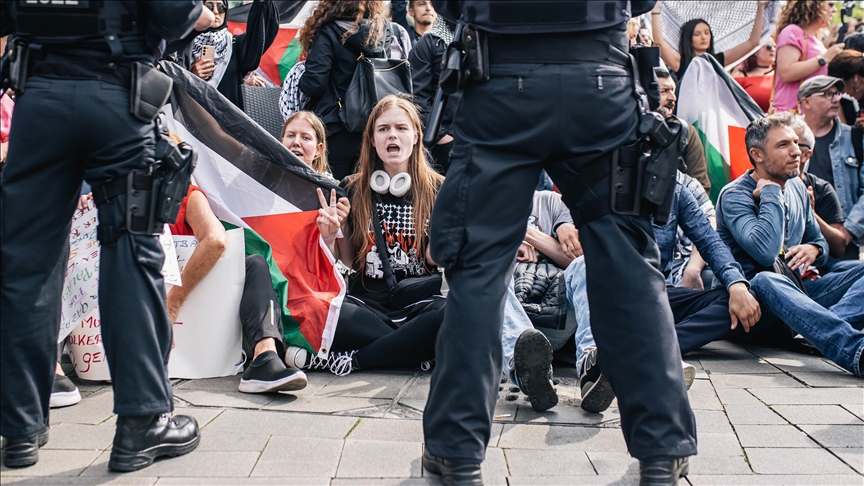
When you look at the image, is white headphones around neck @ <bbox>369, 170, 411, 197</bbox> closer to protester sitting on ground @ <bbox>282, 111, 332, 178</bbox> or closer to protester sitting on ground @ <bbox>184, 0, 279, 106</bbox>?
protester sitting on ground @ <bbox>282, 111, 332, 178</bbox>

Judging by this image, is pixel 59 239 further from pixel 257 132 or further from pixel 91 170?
pixel 257 132

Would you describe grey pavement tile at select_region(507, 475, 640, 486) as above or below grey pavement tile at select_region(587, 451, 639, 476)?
above

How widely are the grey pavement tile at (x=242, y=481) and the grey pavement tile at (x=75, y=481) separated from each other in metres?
0.06

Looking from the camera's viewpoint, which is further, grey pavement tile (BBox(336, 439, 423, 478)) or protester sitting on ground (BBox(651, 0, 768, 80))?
protester sitting on ground (BBox(651, 0, 768, 80))

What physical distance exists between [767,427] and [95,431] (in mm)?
2527

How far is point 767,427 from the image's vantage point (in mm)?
3244

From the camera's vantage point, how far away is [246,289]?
410 cm

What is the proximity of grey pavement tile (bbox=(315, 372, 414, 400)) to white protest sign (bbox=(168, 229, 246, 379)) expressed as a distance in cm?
50

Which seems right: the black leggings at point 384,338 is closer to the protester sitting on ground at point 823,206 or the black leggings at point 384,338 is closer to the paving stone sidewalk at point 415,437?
the paving stone sidewalk at point 415,437

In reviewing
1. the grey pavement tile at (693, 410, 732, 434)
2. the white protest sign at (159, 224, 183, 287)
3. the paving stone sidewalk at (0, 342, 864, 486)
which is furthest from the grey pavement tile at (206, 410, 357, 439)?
the grey pavement tile at (693, 410, 732, 434)

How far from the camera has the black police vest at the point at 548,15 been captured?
247 cm

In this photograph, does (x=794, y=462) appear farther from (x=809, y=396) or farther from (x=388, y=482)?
(x=388, y=482)

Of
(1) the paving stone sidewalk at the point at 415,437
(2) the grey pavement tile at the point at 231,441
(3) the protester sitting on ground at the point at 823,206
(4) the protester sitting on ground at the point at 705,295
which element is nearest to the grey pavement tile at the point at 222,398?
(1) the paving stone sidewalk at the point at 415,437

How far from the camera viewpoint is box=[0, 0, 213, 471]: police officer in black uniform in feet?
8.63
